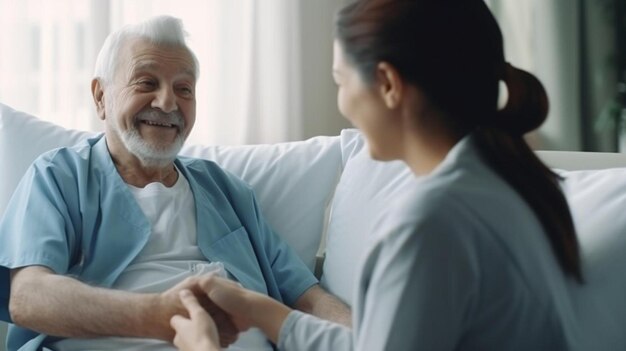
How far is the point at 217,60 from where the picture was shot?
100 inches

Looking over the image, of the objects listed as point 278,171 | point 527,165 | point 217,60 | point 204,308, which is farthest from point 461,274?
point 217,60

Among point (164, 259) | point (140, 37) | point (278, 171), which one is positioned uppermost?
point (140, 37)

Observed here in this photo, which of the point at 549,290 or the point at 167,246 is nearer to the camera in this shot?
the point at 549,290

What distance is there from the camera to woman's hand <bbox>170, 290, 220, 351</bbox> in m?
1.22

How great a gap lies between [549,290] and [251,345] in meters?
0.84

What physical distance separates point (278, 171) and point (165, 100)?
1.20ft

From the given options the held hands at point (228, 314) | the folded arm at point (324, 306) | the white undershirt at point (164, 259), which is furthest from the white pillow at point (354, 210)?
the held hands at point (228, 314)

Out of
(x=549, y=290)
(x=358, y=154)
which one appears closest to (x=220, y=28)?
(x=358, y=154)

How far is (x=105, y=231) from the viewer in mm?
1727

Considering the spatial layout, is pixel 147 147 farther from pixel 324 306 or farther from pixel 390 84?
pixel 390 84

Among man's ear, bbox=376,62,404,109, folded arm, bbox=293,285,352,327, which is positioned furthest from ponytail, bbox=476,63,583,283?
folded arm, bbox=293,285,352,327

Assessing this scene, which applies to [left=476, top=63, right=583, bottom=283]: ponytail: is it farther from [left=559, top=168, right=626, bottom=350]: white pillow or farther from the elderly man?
the elderly man

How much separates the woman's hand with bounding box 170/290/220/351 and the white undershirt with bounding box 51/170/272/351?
0.27 m

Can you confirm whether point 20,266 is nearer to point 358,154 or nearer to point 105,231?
point 105,231
